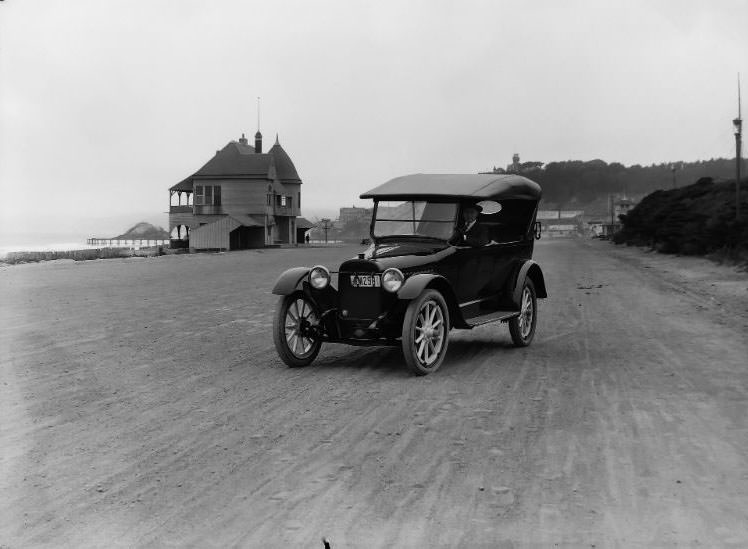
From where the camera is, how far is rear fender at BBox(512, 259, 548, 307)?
447 inches

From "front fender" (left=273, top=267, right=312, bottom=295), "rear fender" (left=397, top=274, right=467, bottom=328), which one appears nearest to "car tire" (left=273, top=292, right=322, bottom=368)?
"front fender" (left=273, top=267, right=312, bottom=295)

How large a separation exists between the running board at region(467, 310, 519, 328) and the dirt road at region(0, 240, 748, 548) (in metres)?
0.47

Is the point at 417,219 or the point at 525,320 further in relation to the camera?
the point at 525,320

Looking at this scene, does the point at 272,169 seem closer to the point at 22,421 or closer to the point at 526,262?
→ the point at 526,262

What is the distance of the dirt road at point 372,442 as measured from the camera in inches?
185

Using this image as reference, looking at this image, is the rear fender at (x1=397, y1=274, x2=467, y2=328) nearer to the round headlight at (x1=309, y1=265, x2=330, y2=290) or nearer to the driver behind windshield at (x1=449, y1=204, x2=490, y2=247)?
the driver behind windshield at (x1=449, y1=204, x2=490, y2=247)

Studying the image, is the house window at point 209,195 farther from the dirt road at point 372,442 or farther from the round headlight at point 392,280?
the round headlight at point 392,280

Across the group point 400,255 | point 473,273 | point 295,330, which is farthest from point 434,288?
point 295,330

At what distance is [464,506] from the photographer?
499 cm

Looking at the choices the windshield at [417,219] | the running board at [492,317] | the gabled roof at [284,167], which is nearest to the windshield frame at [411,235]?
the windshield at [417,219]

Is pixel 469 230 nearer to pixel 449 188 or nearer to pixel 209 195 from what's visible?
pixel 449 188

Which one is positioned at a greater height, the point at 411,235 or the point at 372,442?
the point at 411,235

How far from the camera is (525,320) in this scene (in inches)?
462

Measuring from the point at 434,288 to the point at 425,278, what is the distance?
486mm
